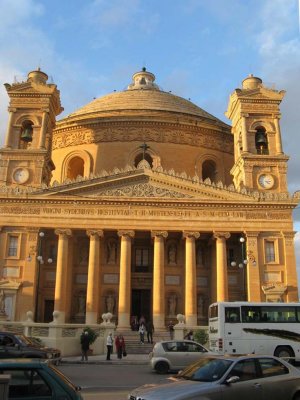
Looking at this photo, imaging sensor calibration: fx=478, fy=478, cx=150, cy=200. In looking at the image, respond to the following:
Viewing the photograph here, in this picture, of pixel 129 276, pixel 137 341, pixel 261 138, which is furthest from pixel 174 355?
pixel 261 138

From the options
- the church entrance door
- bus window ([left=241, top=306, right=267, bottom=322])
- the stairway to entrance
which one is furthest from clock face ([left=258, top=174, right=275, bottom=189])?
bus window ([left=241, top=306, right=267, bottom=322])

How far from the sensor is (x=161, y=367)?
59.7ft

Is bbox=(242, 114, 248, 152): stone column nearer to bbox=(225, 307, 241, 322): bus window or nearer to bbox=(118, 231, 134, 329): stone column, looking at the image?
bbox=(118, 231, 134, 329): stone column

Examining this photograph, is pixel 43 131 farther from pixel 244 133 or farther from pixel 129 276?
pixel 244 133

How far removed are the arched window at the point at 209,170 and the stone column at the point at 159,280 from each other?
12427 millimetres

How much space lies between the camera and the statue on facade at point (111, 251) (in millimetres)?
37625

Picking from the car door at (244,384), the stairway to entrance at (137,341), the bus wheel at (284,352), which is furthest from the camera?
the stairway to entrance at (137,341)

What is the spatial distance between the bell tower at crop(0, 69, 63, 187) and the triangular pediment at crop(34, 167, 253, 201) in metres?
3.12

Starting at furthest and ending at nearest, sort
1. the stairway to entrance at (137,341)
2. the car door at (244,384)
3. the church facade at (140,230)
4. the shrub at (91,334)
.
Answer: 1. the church facade at (140,230)
2. the stairway to entrance at (137,341)
3. the shrub at (91,334)
4. the car door at (244,384)

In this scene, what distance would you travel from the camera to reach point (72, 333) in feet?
90.4

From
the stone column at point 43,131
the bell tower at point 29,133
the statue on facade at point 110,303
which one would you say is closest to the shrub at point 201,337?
the statue on facade at point 110,303

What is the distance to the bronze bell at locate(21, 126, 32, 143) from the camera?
4000cm

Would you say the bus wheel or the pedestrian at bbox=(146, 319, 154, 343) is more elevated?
the pedestrian at bbox=(146, 319, 154, 343)

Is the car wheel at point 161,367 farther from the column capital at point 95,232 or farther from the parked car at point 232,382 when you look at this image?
the column capital at point 95,232
